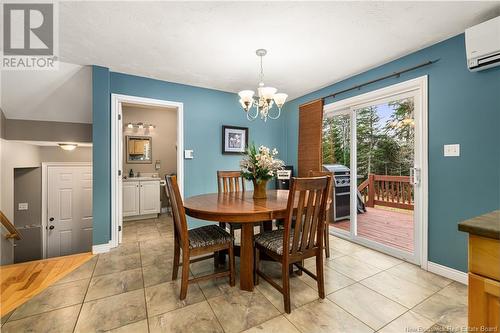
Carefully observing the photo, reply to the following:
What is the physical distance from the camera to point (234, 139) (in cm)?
394

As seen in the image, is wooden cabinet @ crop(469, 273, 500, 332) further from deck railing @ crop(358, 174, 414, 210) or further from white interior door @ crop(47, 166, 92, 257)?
white interior door @ crop(47, 166, 92, 257)

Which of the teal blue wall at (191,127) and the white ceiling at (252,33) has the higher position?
the white ceiling at (252,33)

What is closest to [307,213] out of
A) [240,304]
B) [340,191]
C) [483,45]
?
[240,304]

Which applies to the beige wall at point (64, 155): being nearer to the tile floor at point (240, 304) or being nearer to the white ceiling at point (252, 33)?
the white ceiling at point (252, 33)

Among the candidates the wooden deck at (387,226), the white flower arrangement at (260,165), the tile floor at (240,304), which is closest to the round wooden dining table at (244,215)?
the tile floor at (240,304)

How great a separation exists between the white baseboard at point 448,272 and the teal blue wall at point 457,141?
1.8 inches

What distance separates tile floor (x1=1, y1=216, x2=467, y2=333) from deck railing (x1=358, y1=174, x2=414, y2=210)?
5.84 feet

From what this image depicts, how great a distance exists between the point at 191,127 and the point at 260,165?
1.88 meters

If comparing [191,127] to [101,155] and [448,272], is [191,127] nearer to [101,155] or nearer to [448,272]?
[101,155]

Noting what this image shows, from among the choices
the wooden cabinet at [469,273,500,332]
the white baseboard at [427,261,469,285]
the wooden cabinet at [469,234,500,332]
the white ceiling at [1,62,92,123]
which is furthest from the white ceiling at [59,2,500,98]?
the white baseboard at [427,261,469,285]

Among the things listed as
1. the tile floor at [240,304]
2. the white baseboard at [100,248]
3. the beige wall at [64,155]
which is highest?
the beige wall at [64,155]

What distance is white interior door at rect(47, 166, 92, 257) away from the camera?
405 centimetres

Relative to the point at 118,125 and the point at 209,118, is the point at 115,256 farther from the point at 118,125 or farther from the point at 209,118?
the point at 209,118

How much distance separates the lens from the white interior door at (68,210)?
405cm
